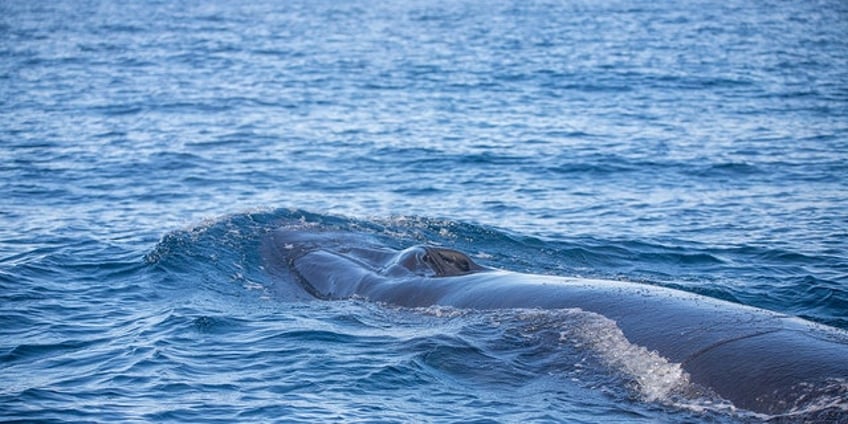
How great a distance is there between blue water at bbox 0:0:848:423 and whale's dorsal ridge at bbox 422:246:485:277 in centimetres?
107

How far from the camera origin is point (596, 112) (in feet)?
128

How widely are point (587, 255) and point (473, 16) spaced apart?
6529 centimetres

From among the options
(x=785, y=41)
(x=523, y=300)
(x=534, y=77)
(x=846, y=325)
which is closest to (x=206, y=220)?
(x=523, y=300)

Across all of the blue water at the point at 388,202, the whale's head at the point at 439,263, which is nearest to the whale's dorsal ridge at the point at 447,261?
the whale's head at the point at 439,263

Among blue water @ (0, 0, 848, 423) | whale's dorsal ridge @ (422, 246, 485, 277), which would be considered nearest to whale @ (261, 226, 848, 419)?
whale's dorsal ridge @ (422, 246, 485, 277)

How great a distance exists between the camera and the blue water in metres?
13.3

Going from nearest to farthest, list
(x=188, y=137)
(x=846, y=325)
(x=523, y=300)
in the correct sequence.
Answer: (x=523, y=300) < (x=846, y=325) < (x=188, y=137)

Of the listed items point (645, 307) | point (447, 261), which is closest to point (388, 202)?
point (447, 261)

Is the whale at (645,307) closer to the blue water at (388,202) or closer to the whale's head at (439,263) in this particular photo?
the whale's head at (439,263)

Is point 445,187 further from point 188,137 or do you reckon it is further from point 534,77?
point 534,77

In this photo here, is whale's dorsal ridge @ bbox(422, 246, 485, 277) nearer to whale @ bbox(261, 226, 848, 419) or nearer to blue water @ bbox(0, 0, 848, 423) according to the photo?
whale @ bbox(261, 226, 848, 419)

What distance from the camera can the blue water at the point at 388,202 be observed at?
43.7 feet

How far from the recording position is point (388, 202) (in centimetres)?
2589

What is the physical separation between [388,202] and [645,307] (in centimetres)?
1304
